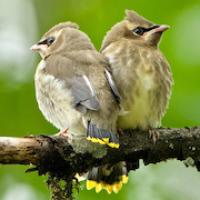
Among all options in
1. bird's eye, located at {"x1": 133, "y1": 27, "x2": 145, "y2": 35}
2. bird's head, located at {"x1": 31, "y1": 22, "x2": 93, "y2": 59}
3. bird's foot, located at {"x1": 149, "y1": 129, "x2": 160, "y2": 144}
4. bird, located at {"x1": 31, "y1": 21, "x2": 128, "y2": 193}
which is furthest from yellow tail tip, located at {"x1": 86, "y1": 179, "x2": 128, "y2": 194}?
bird's eye, located at {"x1": 133, "y1": 27, "x2": 145, "y2": 35}

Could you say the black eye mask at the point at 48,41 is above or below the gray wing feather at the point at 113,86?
above

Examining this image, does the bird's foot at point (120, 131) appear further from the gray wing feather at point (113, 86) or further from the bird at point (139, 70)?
the gray wing feather at point (113, 86)

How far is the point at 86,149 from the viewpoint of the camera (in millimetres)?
7488

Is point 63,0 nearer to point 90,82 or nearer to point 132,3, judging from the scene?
point 132,3

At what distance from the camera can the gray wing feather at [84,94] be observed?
7703 millimetres

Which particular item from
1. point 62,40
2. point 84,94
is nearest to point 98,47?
point 62,40

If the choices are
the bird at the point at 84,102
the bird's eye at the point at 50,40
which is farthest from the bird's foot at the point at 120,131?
Result: the bird's eye at the point at 50,40

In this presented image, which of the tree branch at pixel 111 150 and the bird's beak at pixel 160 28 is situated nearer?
the tree branch at pixel 111 150

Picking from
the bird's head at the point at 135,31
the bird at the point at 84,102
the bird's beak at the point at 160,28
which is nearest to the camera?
the bird at the point at 84,102

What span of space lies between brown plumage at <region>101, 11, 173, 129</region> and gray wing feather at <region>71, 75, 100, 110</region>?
0.33 meters

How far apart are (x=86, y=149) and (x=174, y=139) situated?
29.5 inches

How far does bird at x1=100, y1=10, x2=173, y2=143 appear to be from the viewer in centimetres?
809

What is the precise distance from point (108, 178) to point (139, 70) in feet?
2.90

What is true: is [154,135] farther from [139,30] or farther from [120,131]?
[139,30]
